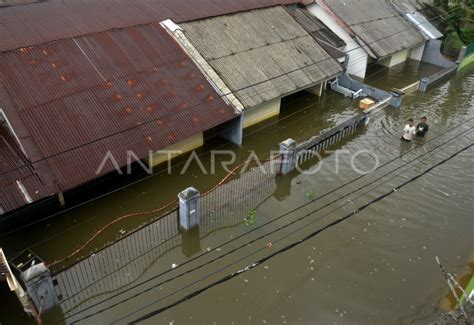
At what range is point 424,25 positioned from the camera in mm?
26438

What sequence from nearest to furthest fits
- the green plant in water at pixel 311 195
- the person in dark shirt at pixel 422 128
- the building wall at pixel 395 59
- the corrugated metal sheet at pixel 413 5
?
the green plant in water at pixel 311 195
the person in dark shirt at pixel 422 128
the building wall at pixel 395 59
the corrugated metal sheet at pixel 413 5

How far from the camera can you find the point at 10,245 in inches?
448

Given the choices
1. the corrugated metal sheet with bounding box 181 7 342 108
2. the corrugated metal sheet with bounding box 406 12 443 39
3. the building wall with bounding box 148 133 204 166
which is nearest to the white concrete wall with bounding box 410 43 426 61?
the corrugated metal sheet with bounding box 406 12 443 39

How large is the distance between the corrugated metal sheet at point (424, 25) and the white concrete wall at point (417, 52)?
859mm

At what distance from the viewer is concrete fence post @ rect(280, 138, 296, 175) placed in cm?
1427

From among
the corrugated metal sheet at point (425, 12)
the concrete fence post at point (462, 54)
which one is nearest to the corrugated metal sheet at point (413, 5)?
the corrugated metal sheet at point (425, 12)

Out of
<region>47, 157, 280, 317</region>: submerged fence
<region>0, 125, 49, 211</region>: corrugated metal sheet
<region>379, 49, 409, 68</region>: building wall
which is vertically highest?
<region>0, 125, 49, 211</region>: corrugated metal sheet

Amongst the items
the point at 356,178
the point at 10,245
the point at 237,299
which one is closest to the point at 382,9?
the point at 356,178

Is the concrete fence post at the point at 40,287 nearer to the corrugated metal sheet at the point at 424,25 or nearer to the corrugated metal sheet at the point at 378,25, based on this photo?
the corrugated metal sheet at the point at 378,25

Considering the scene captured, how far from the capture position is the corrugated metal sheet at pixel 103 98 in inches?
458

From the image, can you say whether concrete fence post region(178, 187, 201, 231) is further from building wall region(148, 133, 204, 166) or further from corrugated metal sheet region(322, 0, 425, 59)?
corrugated metal sheet region(322, 0, 425, 59)

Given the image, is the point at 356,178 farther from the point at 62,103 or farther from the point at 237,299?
the point at 62,103

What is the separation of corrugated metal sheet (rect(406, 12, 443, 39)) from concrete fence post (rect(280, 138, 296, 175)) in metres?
17.3

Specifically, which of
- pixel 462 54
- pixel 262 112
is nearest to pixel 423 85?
pixel 462 54
